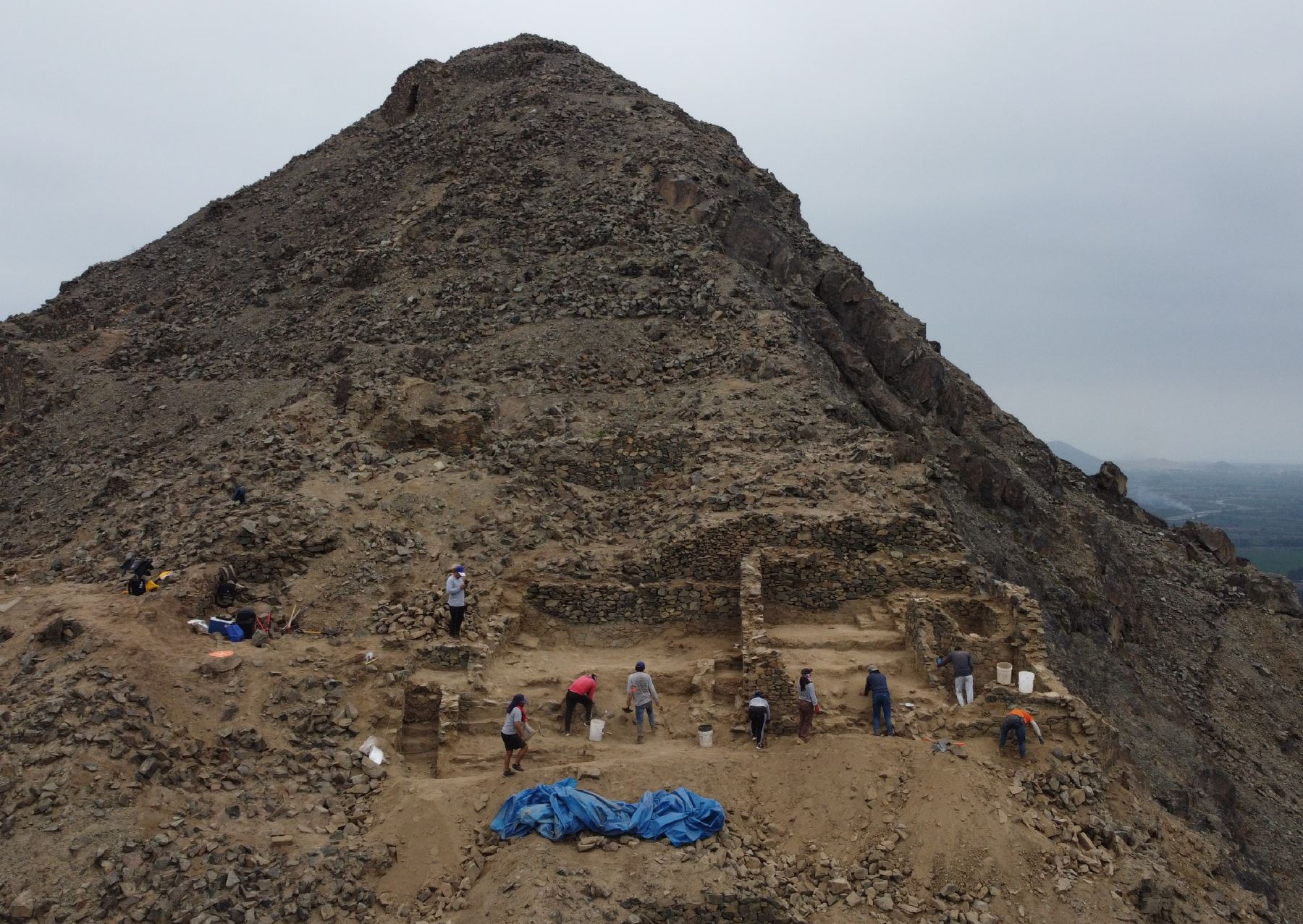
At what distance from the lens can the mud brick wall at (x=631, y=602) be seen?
1652 centimetres

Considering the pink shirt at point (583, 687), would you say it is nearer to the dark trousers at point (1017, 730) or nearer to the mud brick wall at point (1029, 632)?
the dark trousers at point (1017, 730)

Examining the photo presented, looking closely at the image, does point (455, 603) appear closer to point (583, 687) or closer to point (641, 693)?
point (583, 687)

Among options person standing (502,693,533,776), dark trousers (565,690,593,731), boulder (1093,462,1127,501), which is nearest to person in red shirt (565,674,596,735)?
dark trousers (565,690,593,731)

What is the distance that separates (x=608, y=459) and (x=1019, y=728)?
444 inches

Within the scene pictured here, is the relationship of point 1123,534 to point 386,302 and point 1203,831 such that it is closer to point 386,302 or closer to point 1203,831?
point 1203,831

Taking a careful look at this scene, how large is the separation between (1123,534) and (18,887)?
33942 millimetres

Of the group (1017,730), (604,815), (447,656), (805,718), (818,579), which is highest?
(818,579)

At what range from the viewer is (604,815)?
1062 cm

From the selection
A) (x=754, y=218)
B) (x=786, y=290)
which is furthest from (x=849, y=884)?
(x=754, y=218)

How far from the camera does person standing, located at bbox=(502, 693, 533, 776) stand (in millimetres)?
11703

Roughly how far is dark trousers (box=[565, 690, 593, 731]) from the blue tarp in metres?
1.89

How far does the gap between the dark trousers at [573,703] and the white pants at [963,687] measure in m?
5.85

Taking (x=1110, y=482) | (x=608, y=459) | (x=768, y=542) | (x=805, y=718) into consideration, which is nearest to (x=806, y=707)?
(x=805, y=718)

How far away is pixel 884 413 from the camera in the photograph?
86.4 ft
